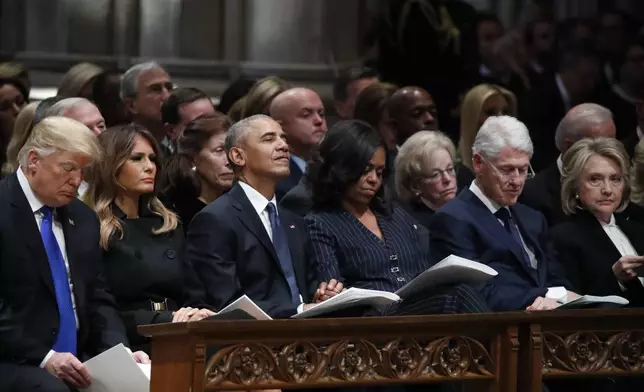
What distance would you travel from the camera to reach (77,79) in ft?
28.2

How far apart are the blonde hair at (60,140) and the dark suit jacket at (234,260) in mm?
656

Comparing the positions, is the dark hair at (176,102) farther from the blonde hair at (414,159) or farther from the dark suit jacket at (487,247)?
the dark suit jacket at (487,247)

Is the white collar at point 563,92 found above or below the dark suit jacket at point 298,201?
above

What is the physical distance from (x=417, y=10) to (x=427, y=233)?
4.60 meters

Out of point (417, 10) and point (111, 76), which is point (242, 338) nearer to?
point (111, 76)

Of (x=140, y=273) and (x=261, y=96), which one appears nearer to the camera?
(x=140, y=273)

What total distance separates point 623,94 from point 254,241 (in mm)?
5054

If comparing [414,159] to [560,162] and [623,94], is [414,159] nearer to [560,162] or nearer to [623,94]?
[560,162]

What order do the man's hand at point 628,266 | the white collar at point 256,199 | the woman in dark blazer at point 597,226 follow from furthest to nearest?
the woman in dark blazer at point 597,226, the man's hand at point 628,266, the white collar at point 256,199

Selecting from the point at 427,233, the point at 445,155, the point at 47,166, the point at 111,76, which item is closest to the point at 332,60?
the point at 111,76

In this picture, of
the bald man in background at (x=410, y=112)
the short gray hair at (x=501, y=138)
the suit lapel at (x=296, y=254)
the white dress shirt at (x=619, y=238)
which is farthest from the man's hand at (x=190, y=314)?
the bald man in background at (x=410, y=112)

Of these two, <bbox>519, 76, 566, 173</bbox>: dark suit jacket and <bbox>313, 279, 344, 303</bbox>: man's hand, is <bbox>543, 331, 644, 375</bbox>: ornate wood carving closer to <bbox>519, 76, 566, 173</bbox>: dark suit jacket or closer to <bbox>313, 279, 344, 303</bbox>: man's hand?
<bbox>313, 279, 344, 303</bbox>: man's hand

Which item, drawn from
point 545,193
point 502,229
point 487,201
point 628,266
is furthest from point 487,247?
point 545,193

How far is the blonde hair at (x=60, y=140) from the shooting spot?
19.2 feet
